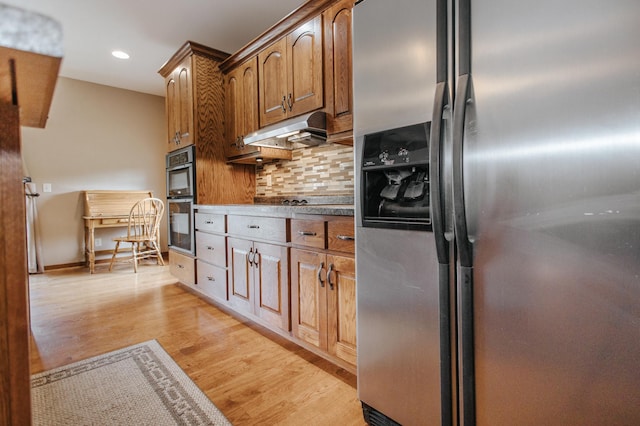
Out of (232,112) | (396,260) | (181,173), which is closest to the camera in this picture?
(396,260)

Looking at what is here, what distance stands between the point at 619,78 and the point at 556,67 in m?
0.13

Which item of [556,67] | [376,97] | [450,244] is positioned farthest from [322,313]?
[556,67]

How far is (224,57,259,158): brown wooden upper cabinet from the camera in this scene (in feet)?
8.83

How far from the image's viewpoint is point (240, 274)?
2334mm

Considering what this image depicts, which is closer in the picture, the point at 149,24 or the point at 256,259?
the point at 256,259

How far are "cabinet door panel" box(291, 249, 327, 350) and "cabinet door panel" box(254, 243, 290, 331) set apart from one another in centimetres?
7

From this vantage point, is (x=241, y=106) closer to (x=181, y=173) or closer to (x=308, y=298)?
(x=181, y=173)

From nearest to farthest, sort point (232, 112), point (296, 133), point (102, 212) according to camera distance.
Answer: point (296, 133) < point (232, 112) < point (102, 212)

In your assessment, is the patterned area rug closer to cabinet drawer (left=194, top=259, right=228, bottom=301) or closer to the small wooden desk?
cabinet drawer (left=194, top=259, right=228, bottom=301)

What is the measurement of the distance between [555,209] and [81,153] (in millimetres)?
5295

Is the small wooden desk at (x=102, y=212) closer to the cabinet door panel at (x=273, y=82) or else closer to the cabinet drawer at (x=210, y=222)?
the cabinet drawer at (x=210, y=222)

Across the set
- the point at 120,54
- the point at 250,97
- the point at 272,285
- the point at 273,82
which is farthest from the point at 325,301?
the point at 120,54

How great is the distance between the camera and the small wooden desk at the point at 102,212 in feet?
13.4

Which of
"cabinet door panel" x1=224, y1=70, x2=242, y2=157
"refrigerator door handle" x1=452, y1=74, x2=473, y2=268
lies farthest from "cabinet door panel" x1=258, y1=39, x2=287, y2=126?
"refrigerator door handle" x1=452, y1=74, x2=473, y2=268
